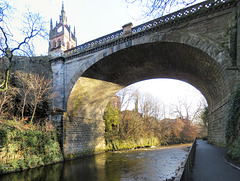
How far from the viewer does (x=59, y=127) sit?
40.6 feet

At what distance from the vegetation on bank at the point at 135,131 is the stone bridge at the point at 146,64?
154 cm

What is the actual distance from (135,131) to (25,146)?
45.9 feet

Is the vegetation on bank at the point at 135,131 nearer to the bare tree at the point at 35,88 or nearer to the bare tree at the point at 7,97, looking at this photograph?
the bare tree at the point at 35,88

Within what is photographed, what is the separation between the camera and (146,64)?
12.7 metres

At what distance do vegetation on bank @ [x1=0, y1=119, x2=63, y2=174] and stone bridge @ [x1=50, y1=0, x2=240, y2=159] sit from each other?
1.31m

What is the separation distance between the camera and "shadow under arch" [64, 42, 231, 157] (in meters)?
10.0

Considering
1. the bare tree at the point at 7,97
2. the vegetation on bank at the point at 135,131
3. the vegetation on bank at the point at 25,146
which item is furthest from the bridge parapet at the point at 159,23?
the vegetation on bank at the point at 135,131

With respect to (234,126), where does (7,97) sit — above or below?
above

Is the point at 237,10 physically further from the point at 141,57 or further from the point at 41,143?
the point at 41,143

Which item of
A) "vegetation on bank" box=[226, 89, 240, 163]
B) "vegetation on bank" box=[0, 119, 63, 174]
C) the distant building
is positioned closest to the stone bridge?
"vegetation on bank" box=[226, 89, 240, 163]

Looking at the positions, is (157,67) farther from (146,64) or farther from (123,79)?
(123,79)

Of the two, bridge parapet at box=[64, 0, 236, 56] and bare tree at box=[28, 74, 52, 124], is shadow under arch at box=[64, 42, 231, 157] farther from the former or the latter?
bare tree at box=[28, 74, 52, 124]

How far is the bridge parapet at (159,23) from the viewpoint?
7.77m

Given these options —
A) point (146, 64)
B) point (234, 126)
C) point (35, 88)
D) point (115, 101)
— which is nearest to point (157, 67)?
point (146, 64)
